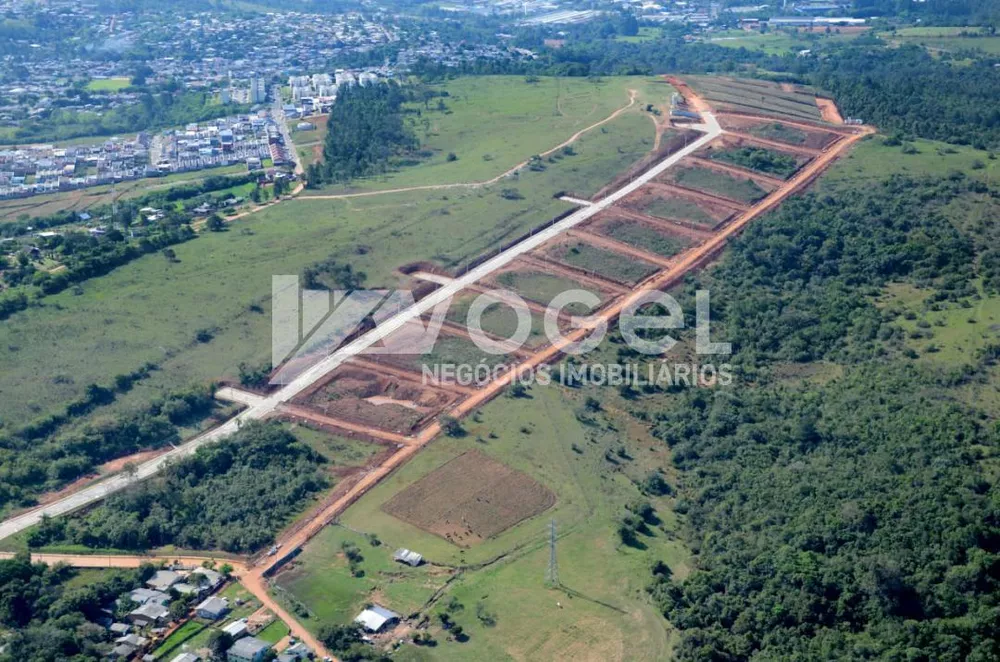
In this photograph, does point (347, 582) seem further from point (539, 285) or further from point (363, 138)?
point (363, 138)

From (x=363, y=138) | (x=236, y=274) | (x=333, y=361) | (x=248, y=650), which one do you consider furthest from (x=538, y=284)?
(x=248, y=650)

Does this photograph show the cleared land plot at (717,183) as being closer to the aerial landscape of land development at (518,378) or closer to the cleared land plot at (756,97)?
the aerial landscape of land development at (518,378)

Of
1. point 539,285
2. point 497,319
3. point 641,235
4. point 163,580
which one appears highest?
point 641,235

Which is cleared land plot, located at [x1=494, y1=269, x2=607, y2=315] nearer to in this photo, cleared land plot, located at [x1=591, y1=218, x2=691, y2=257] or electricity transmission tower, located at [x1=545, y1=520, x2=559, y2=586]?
cleared land plot, located at [x1=591, y1=218, x2=691, y2=257]

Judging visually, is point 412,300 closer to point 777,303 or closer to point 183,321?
point 183,321

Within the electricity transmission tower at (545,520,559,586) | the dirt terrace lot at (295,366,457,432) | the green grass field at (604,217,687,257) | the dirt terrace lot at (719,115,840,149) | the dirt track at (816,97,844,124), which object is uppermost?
the dirt track at (816,97,844,124)

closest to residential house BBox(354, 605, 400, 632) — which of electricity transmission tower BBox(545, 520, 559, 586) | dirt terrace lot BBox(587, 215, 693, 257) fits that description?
electricity transmission tower BBox(545, 520, 559, 586)

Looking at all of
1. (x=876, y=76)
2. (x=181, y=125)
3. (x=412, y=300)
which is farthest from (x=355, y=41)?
(x=412, y=300)
